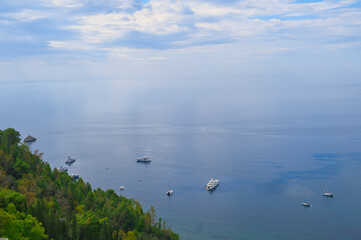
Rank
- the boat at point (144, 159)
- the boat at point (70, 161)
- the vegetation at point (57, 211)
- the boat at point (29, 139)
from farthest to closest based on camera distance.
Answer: the boat at point (29, 139)
the boat at point (70, 161)
the boat at point (144, 159)
the vegetation at point (57, 211)

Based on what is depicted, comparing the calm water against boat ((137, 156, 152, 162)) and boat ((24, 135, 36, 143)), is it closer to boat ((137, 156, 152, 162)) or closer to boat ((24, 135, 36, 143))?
boat ((137, 156, 152, 162))

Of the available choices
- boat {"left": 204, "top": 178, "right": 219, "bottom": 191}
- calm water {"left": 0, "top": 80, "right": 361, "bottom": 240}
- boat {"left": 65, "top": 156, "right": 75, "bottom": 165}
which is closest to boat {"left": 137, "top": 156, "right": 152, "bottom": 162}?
calm water {"left": 0, "top": 80, "right": 361, "bottom": 240}

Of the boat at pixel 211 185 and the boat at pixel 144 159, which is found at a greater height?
the boat at pixel 144 159

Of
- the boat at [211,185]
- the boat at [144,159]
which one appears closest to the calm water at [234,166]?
the boat at [211,185]

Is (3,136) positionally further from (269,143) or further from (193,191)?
(269,143)

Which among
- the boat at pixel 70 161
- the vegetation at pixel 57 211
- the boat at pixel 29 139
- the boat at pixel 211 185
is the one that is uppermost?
the boat at pixel 29 139

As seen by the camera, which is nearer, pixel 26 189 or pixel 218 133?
pixel 26 189

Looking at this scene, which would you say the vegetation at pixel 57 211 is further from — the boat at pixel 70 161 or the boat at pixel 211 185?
the boat at pixel 70 161

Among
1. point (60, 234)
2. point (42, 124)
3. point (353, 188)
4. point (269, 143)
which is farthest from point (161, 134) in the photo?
point (60, 234)
